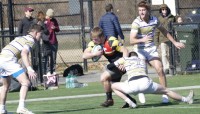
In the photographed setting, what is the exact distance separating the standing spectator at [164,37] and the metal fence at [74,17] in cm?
32

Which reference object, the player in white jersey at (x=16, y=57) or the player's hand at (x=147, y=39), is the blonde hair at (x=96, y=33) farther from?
the player in white jersey at (x=16, y=57)

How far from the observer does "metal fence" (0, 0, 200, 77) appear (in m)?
24.9

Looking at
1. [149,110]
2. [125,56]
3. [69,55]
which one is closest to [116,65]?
[125,56]

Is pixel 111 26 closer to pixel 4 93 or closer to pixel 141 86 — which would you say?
pixel 4 93

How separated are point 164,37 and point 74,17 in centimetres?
1313

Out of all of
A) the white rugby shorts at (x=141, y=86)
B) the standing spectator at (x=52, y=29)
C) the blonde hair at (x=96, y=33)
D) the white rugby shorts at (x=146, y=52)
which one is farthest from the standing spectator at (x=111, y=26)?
the white rugby shorts at (x=141, y=86)

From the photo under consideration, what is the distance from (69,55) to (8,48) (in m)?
15.7

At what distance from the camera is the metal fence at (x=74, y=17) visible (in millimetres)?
24875

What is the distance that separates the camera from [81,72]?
23062mm

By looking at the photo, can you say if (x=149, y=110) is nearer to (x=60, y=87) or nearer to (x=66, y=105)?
(x=66, y=105)

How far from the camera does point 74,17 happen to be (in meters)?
34.6

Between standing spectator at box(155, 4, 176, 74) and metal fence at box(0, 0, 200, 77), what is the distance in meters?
0.32

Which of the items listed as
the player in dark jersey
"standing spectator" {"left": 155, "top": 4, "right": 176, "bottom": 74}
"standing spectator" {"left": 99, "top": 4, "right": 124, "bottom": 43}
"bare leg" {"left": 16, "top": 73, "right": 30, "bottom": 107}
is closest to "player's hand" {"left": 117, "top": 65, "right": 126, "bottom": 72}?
the player in dark jersey

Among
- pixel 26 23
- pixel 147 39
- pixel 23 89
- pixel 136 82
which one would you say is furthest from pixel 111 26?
Result: pixel 136 82
